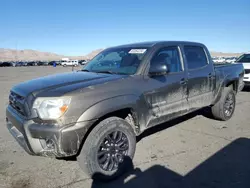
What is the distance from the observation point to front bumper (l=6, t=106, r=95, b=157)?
285 cm

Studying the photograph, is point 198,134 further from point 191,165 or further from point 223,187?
point 223,187

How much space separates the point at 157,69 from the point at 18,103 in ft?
7.02

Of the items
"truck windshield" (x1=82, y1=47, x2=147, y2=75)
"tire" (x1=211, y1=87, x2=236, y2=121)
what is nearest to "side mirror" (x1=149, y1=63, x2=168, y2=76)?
Answer: "truck windshield" (x1=82, y1=47, x2=147, y2=75)

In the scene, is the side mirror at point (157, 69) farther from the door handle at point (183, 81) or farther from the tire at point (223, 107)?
the tire at point (223, 107)

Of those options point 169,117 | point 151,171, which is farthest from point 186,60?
point 151,171

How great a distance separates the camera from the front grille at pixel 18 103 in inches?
126

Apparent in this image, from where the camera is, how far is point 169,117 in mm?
4172

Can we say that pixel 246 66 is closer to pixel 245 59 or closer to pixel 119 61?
pixel 245 59

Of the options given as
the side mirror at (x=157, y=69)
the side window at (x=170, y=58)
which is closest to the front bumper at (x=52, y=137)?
the side mirror at (x=157, y=69)

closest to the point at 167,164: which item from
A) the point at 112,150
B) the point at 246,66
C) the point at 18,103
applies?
the point at 112,150

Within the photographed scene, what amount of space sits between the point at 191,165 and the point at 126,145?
1.08 metres

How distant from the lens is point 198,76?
15.8 feet

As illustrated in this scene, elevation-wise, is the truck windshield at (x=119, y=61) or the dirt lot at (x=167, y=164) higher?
the truck windshield at (x=119, y=61)

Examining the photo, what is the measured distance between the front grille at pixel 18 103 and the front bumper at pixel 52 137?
0.55 feet
